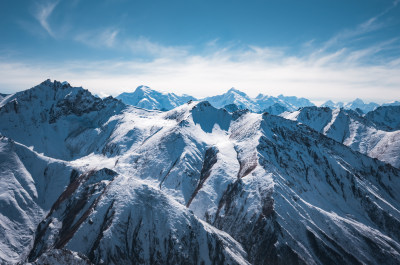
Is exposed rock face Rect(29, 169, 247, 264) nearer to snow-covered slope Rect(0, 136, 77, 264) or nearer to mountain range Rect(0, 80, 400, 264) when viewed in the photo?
mountain range Rect(0, 80, 400, 264)

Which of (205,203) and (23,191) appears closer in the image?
(205,203)

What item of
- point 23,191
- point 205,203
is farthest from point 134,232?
point 23,191

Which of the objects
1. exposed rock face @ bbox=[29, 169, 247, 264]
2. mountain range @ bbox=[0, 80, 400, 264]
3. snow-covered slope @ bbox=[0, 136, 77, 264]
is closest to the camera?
exposed rock face @ bbox=[29, 169, 247, 264]

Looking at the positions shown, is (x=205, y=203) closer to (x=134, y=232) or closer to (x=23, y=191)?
(x=134, y=232)

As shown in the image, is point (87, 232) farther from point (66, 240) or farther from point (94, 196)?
point (94, 196)

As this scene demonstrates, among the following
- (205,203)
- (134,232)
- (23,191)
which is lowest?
(205,203)

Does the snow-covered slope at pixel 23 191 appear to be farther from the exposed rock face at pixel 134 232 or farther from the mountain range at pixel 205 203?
the exposed rock face at pixel 134 232

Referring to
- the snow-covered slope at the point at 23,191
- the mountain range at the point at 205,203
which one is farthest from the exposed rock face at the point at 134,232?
the snow-covered slope at the point at 23,191

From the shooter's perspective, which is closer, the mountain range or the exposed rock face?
the exposed rock face

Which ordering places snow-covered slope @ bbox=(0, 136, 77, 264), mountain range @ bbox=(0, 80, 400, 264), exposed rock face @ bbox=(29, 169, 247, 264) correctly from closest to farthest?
exposed rock face @ bbox=(29, 169, 247, 264)
mountain range @ bbox=(0, 80, 400, 264)
snow-covered slope @ bbox=(0, 136, 77, 264)

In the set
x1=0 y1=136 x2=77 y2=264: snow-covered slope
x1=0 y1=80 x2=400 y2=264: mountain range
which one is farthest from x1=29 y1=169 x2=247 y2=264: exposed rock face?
x1=0 y1=136 x2=77 y2=264: snow-covered slope
